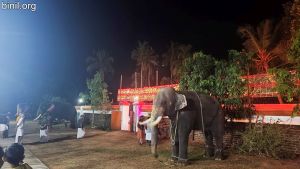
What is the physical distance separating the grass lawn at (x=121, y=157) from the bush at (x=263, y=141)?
397 mm

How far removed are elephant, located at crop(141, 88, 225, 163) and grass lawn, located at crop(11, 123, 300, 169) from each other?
1.55 feet

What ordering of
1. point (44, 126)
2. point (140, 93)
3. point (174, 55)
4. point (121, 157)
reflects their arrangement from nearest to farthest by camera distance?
point (121, 157) → point (44, 126) → point (140, 93) → point (174, 55)

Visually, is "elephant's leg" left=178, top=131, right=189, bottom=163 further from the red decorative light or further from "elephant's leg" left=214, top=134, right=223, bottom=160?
the red decorative light

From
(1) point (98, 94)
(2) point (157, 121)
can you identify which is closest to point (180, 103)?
(2) point (157, 121)

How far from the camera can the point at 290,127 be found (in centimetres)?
1301

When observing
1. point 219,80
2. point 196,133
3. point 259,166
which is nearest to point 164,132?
point 196,133

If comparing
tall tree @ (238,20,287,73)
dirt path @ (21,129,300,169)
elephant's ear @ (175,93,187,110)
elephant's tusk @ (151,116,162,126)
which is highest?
tall tree @ (238,20,287,73)

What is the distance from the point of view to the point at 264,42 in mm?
38281

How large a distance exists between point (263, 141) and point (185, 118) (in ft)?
8.96

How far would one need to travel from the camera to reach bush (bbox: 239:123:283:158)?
41.5 ft

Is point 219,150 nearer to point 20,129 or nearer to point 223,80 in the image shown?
point 223,80

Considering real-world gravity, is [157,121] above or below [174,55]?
below

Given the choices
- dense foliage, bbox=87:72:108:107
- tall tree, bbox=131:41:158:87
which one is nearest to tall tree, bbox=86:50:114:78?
tall tree, bbox=131:41:158:87

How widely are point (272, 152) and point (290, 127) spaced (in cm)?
111
